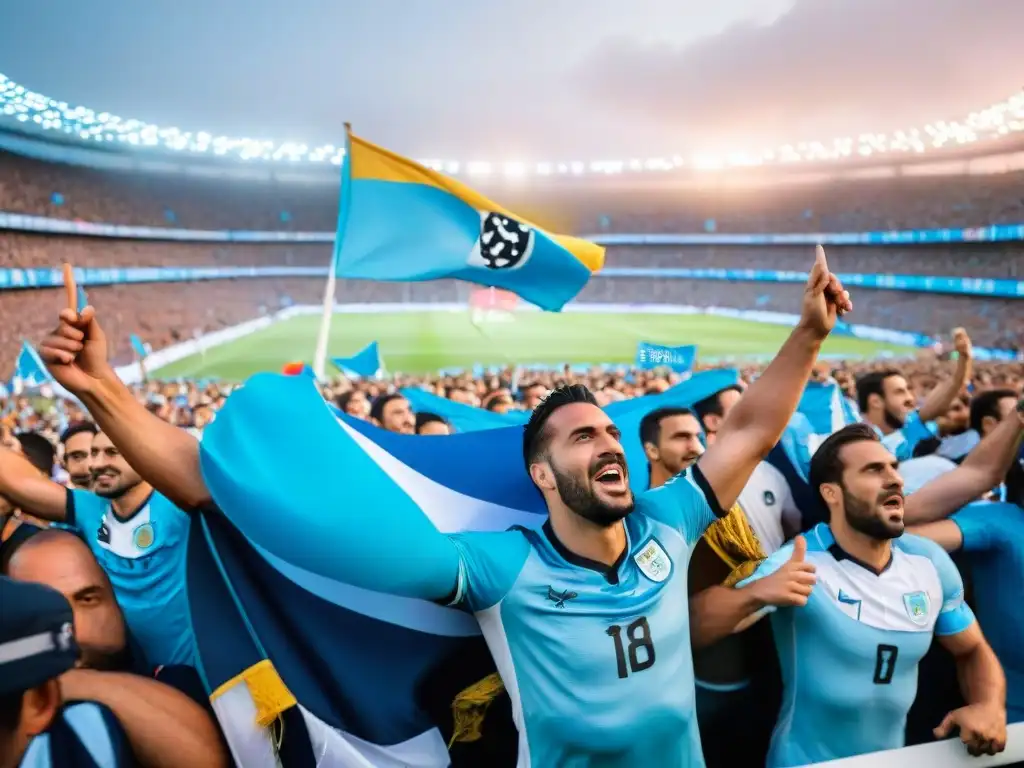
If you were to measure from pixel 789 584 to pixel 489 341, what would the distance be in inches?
1387

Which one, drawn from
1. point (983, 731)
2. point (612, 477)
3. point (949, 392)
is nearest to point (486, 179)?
point (949, 392)

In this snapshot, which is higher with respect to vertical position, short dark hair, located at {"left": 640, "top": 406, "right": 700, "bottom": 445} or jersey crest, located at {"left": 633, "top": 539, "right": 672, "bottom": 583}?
short dark hair, located at {"left": 640, "top": 406, "right": 700, "bottom": 445}

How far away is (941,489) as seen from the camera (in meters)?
2.86

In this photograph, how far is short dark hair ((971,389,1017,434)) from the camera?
14.4 feet

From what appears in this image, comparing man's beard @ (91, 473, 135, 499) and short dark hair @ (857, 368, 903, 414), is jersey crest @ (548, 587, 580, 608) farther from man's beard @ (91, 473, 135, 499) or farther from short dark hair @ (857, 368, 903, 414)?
short dark hair @ (857, 368, 903, 414)

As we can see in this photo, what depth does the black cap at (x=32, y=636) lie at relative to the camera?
1.11 meters

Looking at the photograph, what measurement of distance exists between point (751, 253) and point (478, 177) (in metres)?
21.5

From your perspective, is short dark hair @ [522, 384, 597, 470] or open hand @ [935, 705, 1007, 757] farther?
short dark hair @ [522, 384, 597, 470]

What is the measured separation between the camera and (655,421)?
132 inches

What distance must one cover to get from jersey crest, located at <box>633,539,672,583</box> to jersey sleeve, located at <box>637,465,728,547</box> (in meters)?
0.10

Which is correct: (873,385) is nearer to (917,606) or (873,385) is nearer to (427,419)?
(427,419)

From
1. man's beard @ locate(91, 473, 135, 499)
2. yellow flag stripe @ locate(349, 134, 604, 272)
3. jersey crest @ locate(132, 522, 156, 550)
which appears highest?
yellow flag stripe @ locate(349, 134, 604, 272)

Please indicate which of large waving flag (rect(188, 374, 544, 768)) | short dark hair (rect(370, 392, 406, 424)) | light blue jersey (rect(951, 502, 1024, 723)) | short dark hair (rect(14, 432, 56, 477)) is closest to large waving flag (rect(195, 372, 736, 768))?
large waving flag (rect(188, 374, 544, 768))

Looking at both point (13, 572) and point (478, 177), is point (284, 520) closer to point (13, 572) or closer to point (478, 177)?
point (13, 572)
